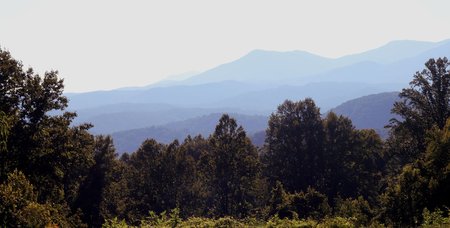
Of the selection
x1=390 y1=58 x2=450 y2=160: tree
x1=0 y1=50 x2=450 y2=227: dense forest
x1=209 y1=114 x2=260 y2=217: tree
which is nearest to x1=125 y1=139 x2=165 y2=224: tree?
x1=0 y1=50 x2=450 y2=227: dense forest

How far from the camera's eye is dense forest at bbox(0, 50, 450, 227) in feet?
87.8

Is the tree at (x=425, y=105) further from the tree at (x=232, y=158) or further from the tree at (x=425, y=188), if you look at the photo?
the tree at (x=232, y=158)

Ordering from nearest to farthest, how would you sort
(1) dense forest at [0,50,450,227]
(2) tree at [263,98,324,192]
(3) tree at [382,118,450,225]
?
(3) tree at [382,118,450,225]
(1) dense forest at [0,50,450,227]
(2) tree at [263,98,324,192]

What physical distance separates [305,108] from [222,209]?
1690 cm

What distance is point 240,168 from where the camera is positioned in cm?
5169

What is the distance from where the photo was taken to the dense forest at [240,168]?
26750mm

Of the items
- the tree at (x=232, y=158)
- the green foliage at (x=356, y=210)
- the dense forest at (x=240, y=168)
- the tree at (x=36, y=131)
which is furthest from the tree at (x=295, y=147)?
the tree at (x=36, y=131)

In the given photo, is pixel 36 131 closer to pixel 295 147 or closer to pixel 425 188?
pixel 425 188

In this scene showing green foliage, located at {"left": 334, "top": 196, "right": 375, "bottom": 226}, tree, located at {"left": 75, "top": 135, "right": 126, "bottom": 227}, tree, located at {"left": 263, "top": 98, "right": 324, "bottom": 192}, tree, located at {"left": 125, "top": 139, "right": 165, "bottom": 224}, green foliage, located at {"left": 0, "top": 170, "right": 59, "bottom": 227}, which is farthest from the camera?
tree, located at {"left": 125, "top": 139, "right": 165, "bottom": 224}

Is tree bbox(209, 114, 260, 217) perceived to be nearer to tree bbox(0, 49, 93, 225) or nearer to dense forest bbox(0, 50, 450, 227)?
dense forest bbox(0, 50, 450, 227)

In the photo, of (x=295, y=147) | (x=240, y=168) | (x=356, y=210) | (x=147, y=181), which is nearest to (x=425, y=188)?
(x=356, y=210)

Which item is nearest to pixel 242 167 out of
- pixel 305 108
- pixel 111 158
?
pixel 305 108

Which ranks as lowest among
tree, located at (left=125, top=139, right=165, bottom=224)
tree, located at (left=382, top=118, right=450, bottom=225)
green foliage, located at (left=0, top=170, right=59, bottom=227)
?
tree, located at (left=125, top=139, right=165, bottom=224)

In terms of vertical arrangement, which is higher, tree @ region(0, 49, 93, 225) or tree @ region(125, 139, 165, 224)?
tree @ region(0, 49, 93, 225)
